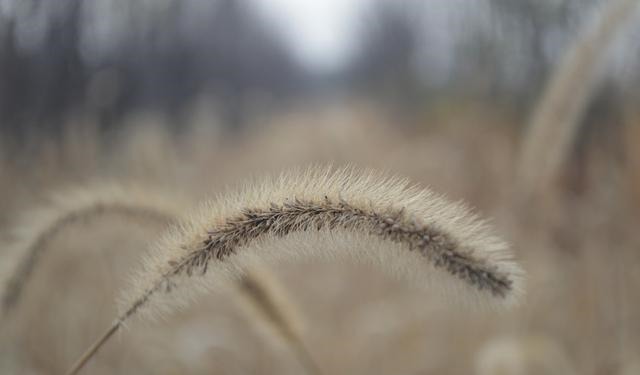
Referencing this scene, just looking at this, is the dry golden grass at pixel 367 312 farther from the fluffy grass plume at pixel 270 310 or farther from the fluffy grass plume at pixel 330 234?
the fluffy grass plume at pixel 270 310

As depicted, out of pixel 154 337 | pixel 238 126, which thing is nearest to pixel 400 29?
pixel 238 126

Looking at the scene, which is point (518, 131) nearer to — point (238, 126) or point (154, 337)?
point (154, 337)

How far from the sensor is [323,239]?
0.75 m

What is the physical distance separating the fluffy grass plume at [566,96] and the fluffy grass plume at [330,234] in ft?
3.31

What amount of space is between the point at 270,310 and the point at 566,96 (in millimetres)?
1087

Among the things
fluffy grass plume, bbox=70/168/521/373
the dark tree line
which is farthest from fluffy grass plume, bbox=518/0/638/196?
the dark tree line

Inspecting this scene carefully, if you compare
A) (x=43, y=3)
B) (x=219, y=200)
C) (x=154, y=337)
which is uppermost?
(x=43, y=3)

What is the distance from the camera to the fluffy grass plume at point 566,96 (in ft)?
5.11

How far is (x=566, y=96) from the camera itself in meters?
1.63

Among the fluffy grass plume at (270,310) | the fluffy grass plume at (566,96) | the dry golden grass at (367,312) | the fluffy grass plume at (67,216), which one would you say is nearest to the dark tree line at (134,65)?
the dry golden grass at (367,312)

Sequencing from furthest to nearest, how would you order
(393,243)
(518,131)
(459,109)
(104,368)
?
(459,109) → (518,131) → (104,368) → (393,243)

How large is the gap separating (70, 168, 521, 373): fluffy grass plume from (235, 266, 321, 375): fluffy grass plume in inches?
15.1

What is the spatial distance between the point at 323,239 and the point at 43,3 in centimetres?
297

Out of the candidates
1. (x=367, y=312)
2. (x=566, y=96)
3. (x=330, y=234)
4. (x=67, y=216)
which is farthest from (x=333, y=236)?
(x=367, y=312)
